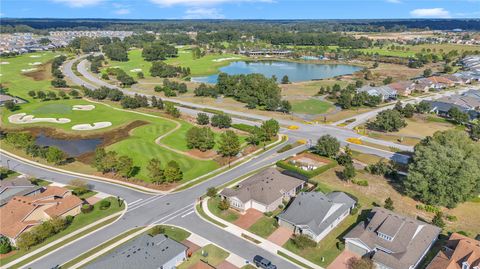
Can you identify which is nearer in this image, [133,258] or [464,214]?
[133,258]

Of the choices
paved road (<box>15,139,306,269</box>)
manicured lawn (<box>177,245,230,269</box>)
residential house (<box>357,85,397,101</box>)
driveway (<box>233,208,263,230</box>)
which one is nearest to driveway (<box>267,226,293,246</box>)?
paved road (<box>15,139,306,269</box>)

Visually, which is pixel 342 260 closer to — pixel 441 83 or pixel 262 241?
pixel 262 241

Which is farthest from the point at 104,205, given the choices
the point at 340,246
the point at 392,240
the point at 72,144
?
the point at 392,240

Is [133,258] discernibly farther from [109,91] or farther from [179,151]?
[109,91]

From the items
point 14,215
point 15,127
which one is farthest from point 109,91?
point 14,215

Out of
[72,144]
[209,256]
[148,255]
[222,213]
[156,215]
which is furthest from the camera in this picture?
[72,144]

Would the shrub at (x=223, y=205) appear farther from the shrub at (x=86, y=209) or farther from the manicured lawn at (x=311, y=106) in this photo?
the manicured lawn at (x=311, y=106)
